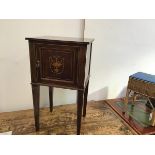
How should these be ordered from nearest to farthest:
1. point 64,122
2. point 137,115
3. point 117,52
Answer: point 64,122 < point 137,115 < point 117,52

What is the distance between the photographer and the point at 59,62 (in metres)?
1.25

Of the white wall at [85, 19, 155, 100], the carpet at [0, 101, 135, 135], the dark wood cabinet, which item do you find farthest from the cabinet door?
the white wall at [85, 19, 155, 100]

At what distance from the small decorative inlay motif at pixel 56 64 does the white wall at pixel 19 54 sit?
0.47m

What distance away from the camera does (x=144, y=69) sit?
2.14 meters

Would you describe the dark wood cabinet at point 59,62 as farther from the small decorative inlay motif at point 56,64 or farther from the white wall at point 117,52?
the white wall at point 117,52

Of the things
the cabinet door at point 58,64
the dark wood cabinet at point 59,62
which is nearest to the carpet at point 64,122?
the dark wood cabinet at point 59,62

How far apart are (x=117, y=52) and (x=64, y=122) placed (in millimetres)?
916

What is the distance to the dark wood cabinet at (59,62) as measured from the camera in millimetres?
1199

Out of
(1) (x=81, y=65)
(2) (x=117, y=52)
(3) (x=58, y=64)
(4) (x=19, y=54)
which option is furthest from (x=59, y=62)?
(2) (x=117, y=52)

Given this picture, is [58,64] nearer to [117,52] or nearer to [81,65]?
[81,65]
